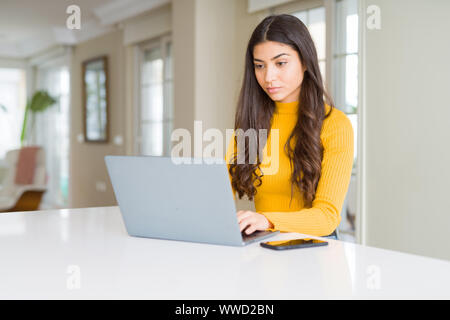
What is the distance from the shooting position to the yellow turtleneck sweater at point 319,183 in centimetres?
133

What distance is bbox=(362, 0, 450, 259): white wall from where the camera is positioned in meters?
2.59

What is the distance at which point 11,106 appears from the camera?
8297 mm

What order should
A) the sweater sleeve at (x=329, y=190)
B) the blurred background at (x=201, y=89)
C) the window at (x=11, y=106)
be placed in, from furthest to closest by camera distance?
1. the window at (x=11, y=106)
2. the blurred background at (x=201, y=89)
3. the sweater sleeve at (x=329, y=190)

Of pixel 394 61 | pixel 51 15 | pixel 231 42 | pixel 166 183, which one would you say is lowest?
pixel 166 183

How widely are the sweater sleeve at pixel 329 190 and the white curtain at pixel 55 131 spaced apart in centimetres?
625

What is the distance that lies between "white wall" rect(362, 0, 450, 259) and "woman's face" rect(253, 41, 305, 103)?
1.37 meters

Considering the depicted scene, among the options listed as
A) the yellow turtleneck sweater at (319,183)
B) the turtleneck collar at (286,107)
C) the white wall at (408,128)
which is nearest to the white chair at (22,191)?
the white wall at (408,128)

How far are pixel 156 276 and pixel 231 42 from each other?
362 cm

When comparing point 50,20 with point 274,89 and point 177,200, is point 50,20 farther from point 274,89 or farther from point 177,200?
point 177,200

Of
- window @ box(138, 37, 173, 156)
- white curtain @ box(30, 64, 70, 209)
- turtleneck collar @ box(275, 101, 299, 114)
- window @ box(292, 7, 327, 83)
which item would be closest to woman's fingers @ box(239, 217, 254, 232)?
turtleneck collar @ box(275, 101, 299, 114)

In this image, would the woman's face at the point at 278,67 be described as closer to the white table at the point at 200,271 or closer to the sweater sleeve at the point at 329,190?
the sweater sleeve at the point at 329,190

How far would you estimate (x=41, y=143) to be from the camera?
26.8 ft
